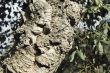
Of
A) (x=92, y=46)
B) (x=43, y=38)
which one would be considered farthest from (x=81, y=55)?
(x=43, y=38)

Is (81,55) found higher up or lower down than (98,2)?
lower down

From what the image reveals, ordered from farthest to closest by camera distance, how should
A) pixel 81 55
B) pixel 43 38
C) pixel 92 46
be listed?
pixel 92 46 < pixel 81 55 < pixel 43 38

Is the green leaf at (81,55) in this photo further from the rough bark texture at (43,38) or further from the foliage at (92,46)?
the rough bark texture at (43,38)

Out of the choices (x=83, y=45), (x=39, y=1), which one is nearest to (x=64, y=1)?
(x=39, y=1)

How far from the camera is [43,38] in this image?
118 centimetres

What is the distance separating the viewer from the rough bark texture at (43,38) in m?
1.16

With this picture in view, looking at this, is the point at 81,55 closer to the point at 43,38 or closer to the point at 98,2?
the point at 98,2

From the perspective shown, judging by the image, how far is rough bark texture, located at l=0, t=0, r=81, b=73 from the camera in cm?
116

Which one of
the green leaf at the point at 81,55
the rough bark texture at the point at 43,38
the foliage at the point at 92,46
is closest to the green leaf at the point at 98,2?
the foliage at the point at 92,46

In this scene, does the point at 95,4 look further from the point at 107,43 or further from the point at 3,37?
the point at 3,37

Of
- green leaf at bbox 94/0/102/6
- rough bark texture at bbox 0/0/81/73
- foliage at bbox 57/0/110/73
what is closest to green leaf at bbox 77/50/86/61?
foliage at bbox 57/0/110/73

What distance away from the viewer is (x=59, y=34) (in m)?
1.19

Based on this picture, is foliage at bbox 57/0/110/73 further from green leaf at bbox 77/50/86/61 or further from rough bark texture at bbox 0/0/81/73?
rough bark texture at bbox 0/0/81/73

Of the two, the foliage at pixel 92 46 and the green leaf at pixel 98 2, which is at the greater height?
the green leaf at pixel 98 2
